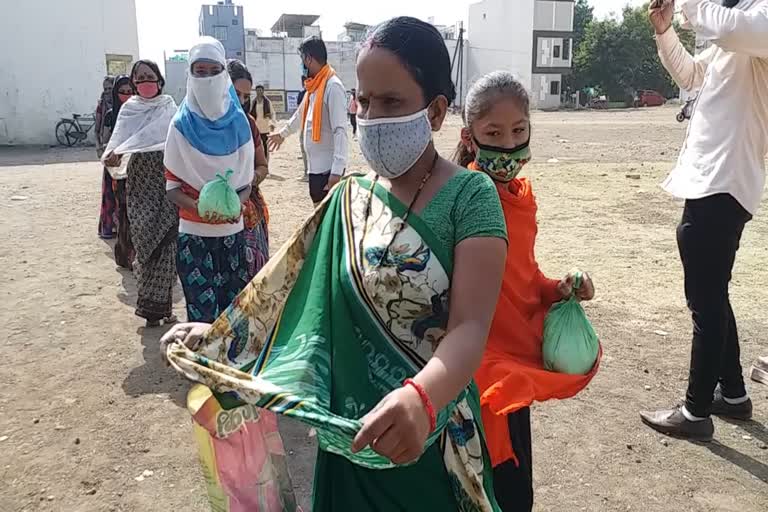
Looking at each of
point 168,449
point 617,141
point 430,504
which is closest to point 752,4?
point 430,504

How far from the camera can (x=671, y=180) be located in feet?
11.3

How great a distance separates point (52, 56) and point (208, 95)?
20.7 metres

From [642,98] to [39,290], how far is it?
52167 mm

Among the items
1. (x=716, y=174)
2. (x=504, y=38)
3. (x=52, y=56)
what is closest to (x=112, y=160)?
(x=716, y=174)

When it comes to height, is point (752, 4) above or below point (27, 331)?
above

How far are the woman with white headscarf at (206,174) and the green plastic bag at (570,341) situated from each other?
2.50 meters

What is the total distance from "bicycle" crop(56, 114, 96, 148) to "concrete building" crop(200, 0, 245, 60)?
25.8 metres

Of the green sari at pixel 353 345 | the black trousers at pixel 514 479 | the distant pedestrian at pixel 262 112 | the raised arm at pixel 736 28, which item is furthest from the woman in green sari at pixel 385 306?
the distant pedestrian at pixel 262 112

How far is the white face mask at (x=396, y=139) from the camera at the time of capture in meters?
1.61

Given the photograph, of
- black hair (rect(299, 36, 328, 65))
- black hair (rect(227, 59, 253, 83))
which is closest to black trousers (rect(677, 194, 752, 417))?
black hair (rect(299, 36, 328, 65))

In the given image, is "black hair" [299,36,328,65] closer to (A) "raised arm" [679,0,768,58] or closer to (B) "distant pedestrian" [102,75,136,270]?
(B) "distant pedestrian" [102,75,136,270]

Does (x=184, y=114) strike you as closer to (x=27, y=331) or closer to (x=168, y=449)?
(x=168, y=449)

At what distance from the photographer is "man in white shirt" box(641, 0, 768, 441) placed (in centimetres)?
313

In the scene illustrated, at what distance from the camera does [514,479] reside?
2184mm
